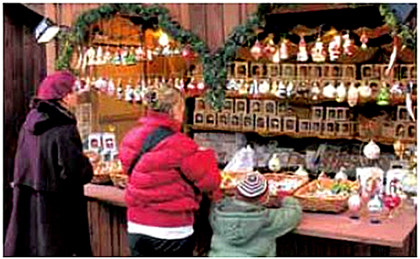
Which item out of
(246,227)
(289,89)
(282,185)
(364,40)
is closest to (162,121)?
(246,227)

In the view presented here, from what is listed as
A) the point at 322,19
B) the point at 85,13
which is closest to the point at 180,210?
the point at 85,13

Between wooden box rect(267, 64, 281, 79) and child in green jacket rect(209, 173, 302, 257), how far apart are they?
2090 mm

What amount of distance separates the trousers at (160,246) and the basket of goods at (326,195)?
66 cm

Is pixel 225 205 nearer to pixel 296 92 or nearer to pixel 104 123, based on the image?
pixel 296 92

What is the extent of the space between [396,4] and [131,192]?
5.44 ft

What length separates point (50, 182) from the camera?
343 cm

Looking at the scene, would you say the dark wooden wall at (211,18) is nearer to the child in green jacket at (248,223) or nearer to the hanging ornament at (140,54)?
the hanging ornament at (140,54)

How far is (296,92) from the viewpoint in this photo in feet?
15.4

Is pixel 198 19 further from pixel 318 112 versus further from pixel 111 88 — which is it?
pixel 318 112

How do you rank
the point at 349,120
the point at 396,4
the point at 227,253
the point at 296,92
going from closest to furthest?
1. the point at 227,253
2. the point at 396,4
3. the point at 296,92
4. the point at 349,120

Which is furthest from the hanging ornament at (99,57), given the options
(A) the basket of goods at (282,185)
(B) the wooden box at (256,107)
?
(A) the basket of goods at (282,185)

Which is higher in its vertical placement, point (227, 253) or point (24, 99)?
point (24, 99)

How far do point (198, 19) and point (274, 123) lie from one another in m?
1.49

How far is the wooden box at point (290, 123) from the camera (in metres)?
5.27
